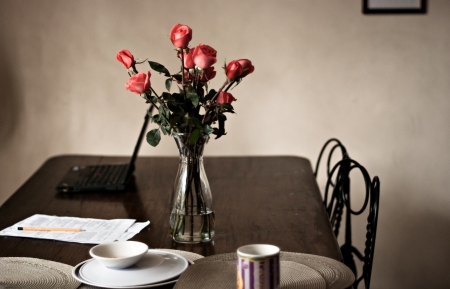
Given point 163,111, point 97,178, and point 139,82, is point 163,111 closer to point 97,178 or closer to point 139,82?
point 139,82

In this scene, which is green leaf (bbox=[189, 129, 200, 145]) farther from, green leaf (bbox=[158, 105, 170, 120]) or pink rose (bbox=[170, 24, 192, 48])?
pink rose (bbox=[170, 24, 192, 48])

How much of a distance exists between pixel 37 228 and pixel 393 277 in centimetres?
207

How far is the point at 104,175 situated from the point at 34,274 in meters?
0.90

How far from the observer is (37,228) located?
1438 millimetres

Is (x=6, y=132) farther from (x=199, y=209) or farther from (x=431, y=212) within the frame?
(x=431, y=212)

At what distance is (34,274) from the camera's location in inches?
43.6

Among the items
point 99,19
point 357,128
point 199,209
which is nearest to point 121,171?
point 199,209

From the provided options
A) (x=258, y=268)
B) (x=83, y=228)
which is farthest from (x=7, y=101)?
(x=258, y=268)

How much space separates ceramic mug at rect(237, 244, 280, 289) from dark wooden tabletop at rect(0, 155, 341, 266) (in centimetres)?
31

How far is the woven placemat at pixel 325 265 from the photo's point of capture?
3.38 ft

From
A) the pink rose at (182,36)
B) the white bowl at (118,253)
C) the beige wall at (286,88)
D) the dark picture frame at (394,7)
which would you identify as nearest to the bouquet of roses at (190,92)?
the pink rose at (182,36)

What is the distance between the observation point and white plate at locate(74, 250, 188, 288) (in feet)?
3.36

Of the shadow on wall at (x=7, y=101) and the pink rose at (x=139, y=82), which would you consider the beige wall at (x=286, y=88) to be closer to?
the shadow on wall at (x=7, y=101)

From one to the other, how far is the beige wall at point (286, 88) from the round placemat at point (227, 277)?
181cm
